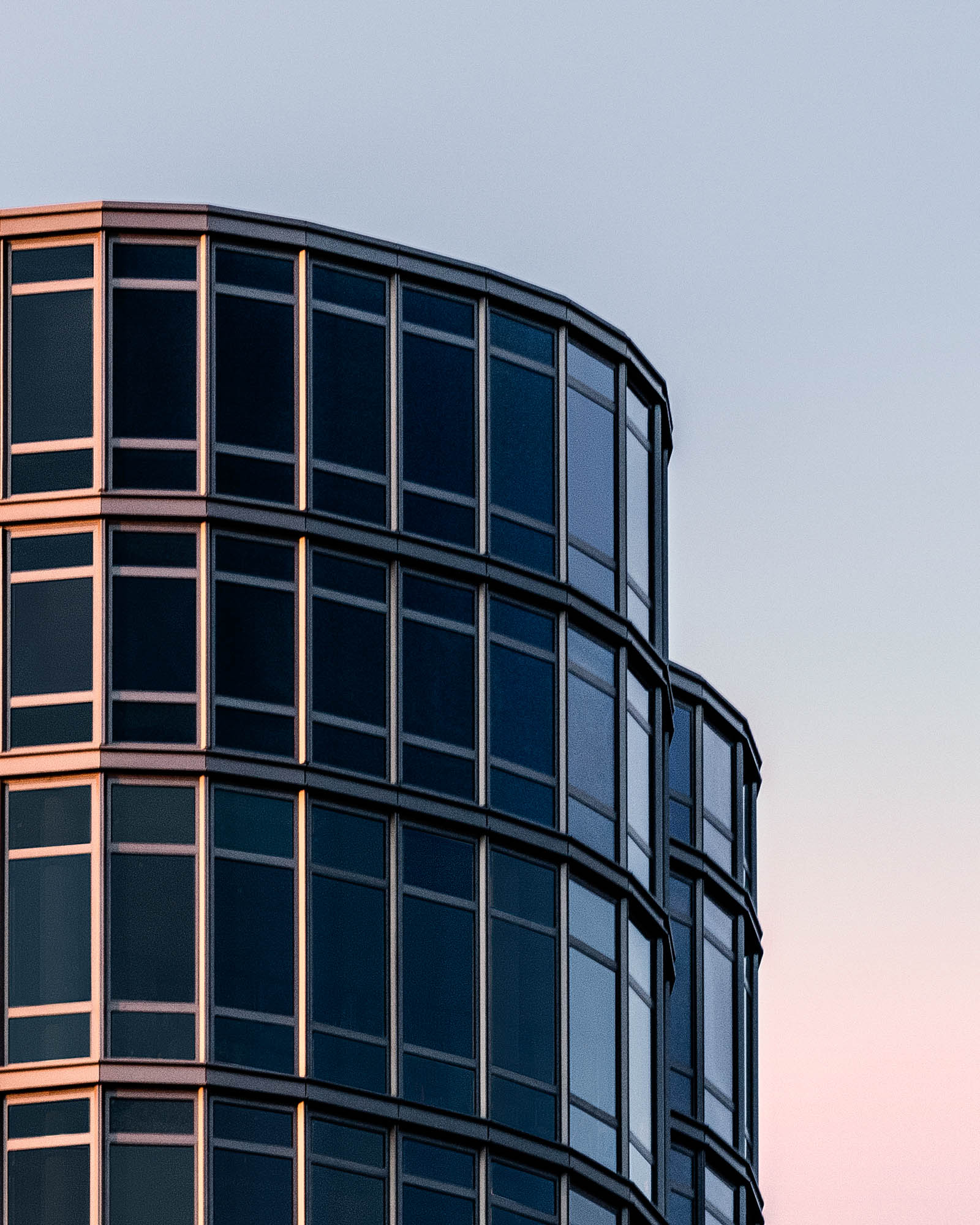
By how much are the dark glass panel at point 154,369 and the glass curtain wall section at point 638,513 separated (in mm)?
5199

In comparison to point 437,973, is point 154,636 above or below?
above

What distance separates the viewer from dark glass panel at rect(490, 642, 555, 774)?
35250mm

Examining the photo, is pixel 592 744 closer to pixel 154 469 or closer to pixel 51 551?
pixel 154 469

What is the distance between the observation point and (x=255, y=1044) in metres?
33.2

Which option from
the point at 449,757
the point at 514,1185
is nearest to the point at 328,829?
the point at 449,757

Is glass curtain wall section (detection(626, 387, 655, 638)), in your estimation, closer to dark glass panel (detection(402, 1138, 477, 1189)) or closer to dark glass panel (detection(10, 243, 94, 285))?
dark glass panel (detection(10, 243, 94, 285))

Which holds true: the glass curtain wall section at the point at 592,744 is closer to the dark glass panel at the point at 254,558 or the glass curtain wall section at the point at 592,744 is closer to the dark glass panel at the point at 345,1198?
the dark glass panel at the point at 254,558

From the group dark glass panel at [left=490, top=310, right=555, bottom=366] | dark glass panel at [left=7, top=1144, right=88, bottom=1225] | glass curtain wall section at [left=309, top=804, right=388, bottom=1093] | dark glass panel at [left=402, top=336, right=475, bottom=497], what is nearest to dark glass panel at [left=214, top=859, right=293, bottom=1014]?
glass curtain wall section at [left=309, top=804, right=388, bottom=1093]

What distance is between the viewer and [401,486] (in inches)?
1389

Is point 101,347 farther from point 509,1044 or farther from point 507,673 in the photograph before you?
point 509,1044

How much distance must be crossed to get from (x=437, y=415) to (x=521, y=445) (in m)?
1.03

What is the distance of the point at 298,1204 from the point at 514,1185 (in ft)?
7.98

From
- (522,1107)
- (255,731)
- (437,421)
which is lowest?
(522,1107)

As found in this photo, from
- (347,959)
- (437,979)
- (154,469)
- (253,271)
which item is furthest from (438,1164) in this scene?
(253,271)
